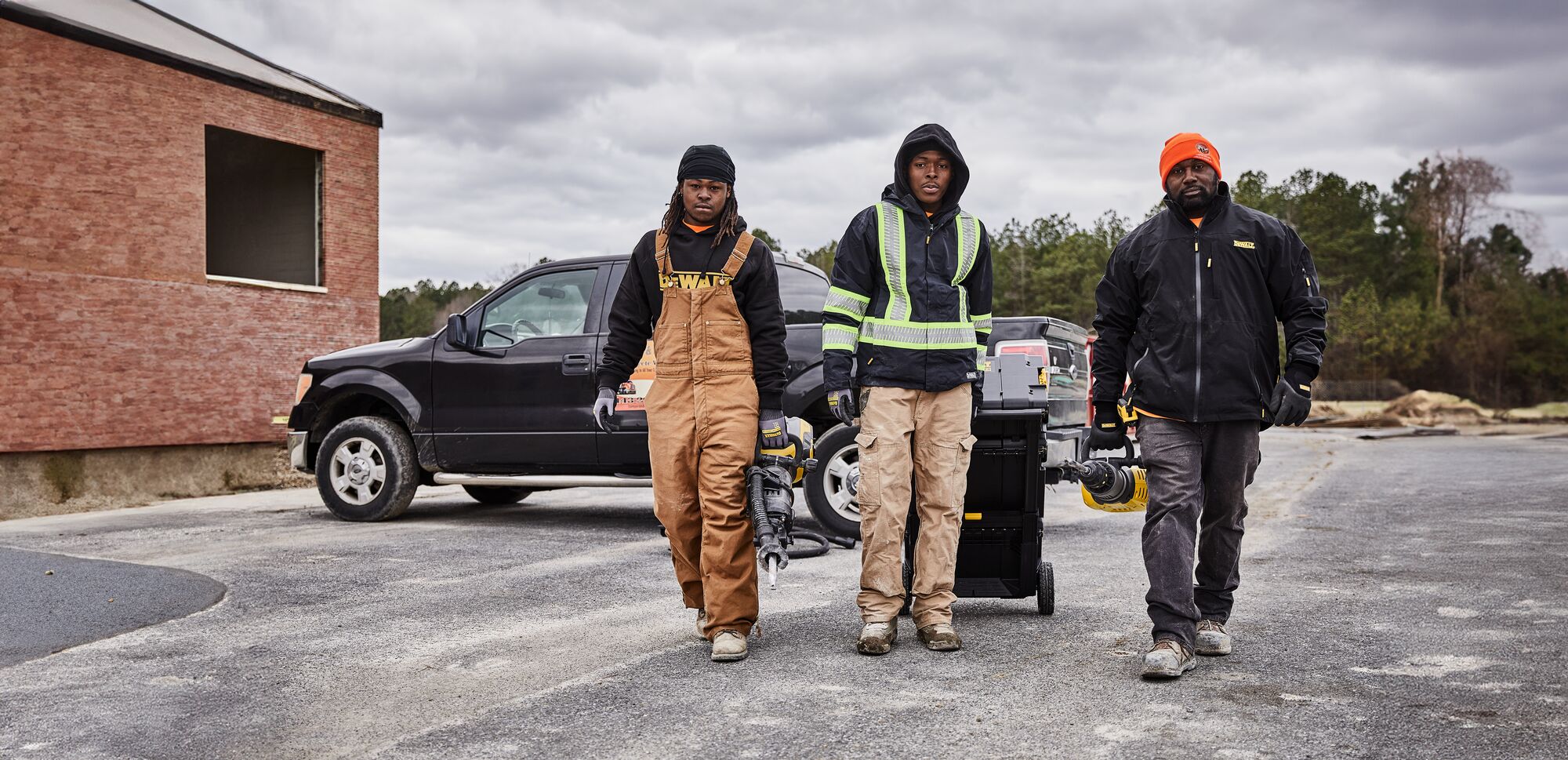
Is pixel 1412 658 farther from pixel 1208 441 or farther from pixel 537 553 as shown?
pixel 537 553

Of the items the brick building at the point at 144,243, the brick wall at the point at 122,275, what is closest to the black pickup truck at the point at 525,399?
the brick building at the point at 144,243

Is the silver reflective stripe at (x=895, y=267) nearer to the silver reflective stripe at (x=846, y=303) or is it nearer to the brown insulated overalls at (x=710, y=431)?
the silver reflective stripe at (x=846, y=303)

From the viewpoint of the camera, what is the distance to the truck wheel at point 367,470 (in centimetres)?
999

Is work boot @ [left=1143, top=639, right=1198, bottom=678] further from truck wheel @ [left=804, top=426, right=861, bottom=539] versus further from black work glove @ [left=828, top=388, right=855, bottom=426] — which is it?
truck wheel @ [left=804, top=426, right=861, bottom=539]

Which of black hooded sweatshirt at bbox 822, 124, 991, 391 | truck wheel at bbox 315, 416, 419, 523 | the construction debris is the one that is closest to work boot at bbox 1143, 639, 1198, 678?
black hooded sweatshirt at bbox 822, 124, 991, 391

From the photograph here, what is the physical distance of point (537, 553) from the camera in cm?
820

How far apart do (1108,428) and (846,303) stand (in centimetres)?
115

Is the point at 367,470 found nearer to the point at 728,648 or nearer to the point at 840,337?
the point at 728,648

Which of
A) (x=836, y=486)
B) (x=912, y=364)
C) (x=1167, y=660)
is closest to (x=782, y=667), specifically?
(x=912, y=364)

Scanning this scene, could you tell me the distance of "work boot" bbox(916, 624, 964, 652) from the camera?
5020 mm

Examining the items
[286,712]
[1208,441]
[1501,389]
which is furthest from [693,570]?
[1501,389]

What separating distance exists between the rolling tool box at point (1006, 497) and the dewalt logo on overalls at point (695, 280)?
135cm

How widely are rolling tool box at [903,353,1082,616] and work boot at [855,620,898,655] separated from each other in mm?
555

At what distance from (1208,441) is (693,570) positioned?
212 cm
